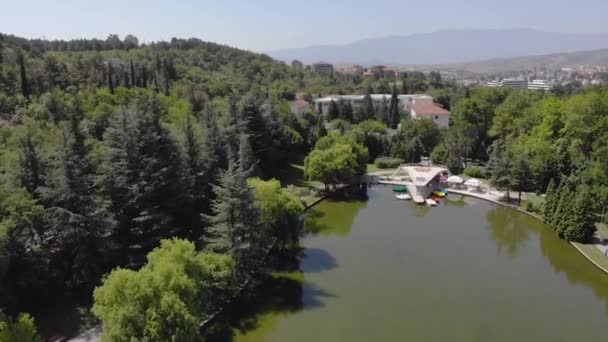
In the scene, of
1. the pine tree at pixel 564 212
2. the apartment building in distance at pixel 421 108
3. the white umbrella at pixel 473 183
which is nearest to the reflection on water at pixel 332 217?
the white umbrella at pixel 473 183

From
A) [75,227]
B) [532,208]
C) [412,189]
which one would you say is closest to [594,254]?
[532,208]

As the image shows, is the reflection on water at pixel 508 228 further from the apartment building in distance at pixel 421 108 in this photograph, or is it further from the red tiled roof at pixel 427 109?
the red tiled roof at pixel 427 109

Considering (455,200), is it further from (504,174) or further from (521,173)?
(521,173)

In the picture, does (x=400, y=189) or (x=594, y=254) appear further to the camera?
(x=400, y=189)

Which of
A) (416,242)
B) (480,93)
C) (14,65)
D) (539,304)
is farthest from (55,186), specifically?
(480,93)

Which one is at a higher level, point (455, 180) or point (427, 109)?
point (427, 109)

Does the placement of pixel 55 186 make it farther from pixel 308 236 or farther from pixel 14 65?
pixel 14 65

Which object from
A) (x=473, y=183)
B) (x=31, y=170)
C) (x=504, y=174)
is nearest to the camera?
(x=31, y=170)
